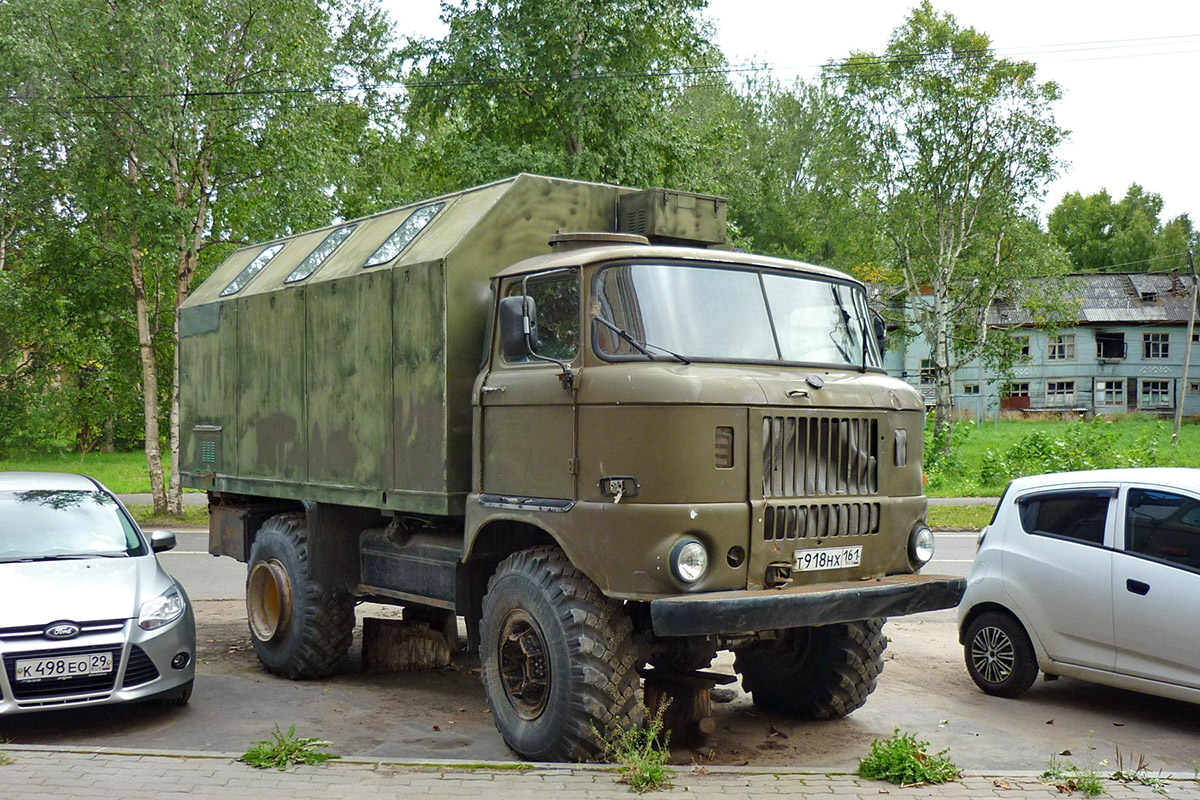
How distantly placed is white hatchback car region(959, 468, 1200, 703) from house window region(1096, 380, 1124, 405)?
65.3m

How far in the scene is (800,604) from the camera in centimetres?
592

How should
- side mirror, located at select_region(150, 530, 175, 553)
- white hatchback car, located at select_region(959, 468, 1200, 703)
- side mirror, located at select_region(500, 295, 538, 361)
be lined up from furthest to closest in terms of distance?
side mirror, located at select_region(150, 530, 175, 553), white hatchback car, located at select_region(959, 468, 1200, 703), side mirror, located at select_region(500, 295, 538, 361)

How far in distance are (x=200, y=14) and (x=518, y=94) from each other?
5.98 meters

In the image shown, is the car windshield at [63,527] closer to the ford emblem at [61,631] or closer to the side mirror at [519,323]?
the ford emblem at [61,631]

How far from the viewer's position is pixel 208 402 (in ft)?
35.5

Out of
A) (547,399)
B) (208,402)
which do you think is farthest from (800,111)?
(547,399)

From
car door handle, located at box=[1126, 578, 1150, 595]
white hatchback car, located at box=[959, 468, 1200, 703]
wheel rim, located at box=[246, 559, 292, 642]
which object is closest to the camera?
white hatchback car, located at box=[959, 468, 1200, 703]

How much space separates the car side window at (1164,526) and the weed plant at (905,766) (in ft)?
8.72

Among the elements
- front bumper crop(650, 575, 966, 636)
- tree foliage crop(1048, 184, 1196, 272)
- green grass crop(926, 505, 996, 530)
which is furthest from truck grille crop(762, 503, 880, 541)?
tree foliage crop(1048, 184, 1196, 272)

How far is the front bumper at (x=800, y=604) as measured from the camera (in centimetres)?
564

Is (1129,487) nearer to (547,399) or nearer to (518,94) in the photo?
(547,399)

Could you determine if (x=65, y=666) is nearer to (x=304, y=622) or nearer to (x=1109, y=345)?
(x=304, y=622)

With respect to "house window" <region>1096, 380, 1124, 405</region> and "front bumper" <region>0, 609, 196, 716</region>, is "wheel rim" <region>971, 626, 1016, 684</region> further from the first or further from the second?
"house window" <region>1096, 380, 1124, 405</region>

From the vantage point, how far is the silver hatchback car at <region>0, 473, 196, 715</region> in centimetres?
694
